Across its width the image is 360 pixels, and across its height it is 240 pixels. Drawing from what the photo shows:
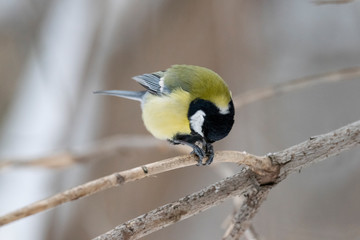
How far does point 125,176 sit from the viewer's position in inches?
27.0

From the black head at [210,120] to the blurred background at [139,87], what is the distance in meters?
0.72

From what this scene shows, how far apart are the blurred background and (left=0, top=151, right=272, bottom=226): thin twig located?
0.98 meters

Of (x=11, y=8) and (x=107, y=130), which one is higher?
(x=11, y=8)

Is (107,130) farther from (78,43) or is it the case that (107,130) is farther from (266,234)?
(266,234)

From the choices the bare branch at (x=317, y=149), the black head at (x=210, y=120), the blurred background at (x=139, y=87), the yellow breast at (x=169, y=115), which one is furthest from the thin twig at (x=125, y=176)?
the blurred background at (x=139, y=87)

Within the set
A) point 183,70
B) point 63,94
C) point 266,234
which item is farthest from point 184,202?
point 63,94

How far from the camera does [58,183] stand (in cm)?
226

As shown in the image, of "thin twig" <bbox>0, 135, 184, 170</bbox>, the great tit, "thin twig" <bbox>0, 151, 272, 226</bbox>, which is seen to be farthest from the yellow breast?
"thin twig" <bbox>0, 151, 272, 226</bbox>

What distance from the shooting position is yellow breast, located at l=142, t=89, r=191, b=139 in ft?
4.03

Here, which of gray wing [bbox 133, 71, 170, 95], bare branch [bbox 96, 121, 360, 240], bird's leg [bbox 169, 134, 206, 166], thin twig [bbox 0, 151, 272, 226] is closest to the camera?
thin twig [bbox 0, 151, 272, 226]

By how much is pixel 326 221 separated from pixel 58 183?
1269mm

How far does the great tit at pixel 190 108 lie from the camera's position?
111cm

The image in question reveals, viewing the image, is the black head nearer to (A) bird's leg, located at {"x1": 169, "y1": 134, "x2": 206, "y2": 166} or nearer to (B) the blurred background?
(A) bird's leg, located at {"x1": 169, "y1": 134, "x2": 206, "y2": 166}

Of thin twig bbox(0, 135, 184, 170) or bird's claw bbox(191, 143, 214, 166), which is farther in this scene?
thin twig bbox(0, 135, 184, 170)
